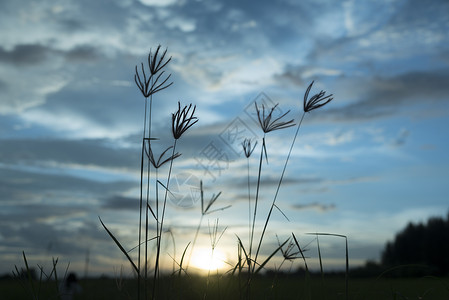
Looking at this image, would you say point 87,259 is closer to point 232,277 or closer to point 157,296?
point 157,296

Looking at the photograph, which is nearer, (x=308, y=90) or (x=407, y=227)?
(x=308, y=90)

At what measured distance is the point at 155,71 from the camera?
7.36 feet

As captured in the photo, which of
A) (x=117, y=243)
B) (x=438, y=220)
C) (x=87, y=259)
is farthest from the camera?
(x=438, y=220)

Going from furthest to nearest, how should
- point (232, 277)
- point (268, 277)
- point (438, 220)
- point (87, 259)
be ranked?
1. point (438, 220)
2. point (87, 259)
3. point (268, 277)
4. point (232, 277)

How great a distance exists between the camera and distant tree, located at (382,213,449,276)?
43875mm

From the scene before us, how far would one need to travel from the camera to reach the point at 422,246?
45031mm

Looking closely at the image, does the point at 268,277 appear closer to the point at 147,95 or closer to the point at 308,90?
the point at 308,90

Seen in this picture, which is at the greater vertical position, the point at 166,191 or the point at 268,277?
the point at 166,191

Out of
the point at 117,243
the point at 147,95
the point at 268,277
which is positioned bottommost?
the point at 268,277

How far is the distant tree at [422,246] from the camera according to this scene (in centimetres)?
4388

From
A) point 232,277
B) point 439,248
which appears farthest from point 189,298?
point 439,248

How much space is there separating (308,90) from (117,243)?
1399 mm

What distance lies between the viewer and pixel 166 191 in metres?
2.45

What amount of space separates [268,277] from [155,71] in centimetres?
203
